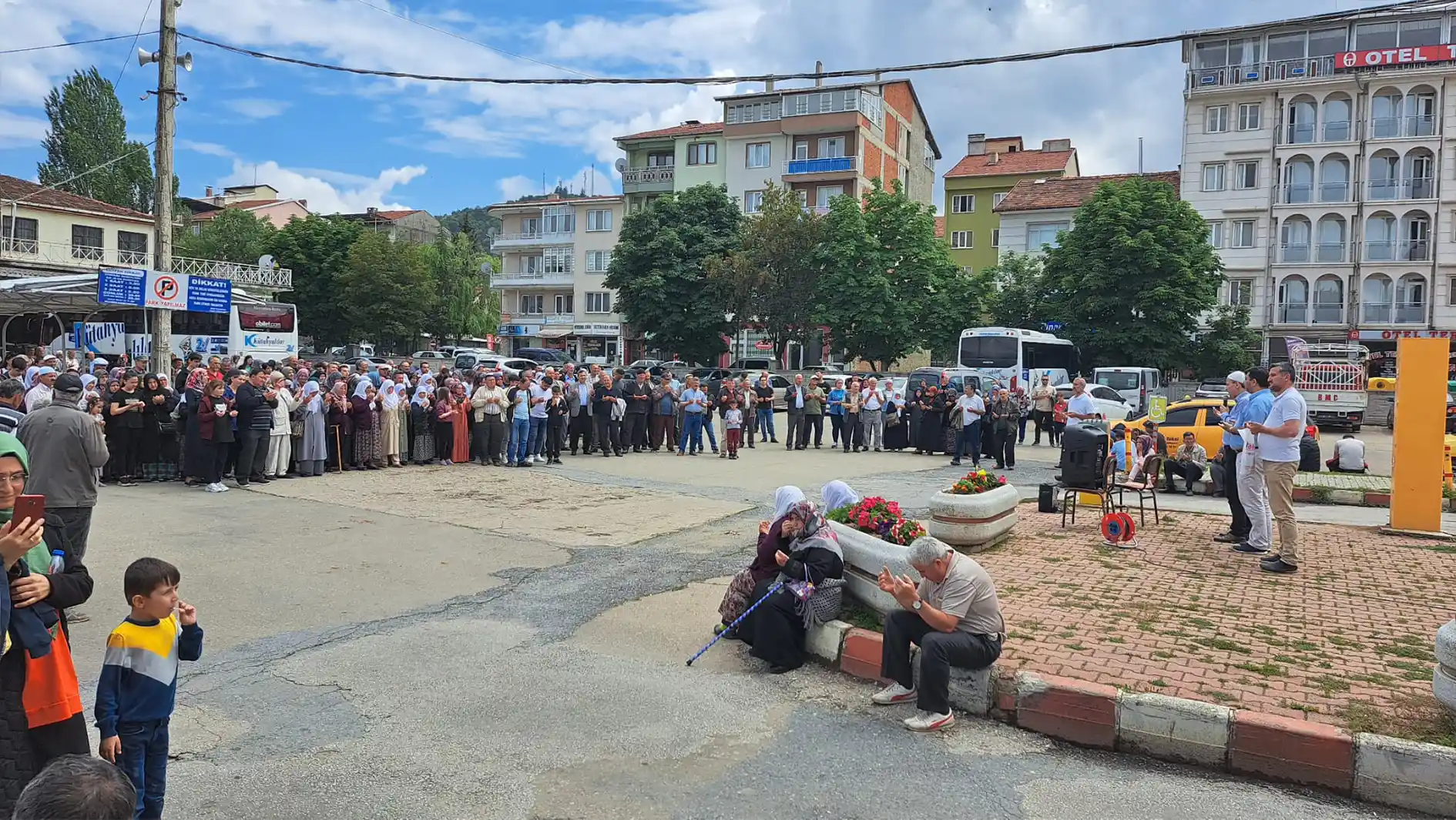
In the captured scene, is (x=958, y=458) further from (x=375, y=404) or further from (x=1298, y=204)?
(x=1298, y=204)

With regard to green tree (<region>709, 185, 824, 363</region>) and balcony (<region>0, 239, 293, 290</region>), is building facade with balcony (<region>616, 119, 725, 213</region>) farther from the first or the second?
balcony (<region>0, 239, 293, 290</region>)

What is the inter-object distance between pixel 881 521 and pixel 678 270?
131 feet

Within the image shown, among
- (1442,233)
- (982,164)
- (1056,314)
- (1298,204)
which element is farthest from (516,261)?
(1442,233)

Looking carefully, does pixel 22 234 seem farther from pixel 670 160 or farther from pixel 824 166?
pixel 824 166

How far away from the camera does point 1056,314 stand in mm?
41875

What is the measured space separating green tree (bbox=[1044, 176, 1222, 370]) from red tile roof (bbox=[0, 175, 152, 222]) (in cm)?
5014

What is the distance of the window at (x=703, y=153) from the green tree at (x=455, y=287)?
15.6 m

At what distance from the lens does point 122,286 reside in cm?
1695

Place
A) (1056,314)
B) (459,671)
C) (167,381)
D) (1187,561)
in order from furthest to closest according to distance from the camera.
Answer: (1056,314) < (167,381) < (1187,561) < (459,671)

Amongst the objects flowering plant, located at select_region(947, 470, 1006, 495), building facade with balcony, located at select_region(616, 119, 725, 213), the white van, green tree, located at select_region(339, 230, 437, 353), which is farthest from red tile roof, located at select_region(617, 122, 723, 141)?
flowering plant, located at select_region(947, 470, 1006, 495)

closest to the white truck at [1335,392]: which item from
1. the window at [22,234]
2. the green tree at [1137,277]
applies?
the green tree at [1137,277]

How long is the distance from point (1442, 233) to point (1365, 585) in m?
48.6

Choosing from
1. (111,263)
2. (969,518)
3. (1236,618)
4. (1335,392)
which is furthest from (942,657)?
(111,263)

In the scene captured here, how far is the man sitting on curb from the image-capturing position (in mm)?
5527
